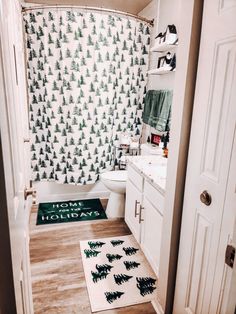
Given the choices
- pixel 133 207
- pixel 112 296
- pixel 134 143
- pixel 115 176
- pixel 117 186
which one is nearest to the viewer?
pixel 112 296

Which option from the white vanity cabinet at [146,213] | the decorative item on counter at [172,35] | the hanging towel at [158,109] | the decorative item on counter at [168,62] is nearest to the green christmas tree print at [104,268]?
the white vanity cabinet at [146,213]

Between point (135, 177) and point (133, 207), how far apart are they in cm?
32

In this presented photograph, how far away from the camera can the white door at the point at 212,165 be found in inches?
37.4

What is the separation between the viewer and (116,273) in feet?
6.43

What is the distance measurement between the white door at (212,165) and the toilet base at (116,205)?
60.3 inches

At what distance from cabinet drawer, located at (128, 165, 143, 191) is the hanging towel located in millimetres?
623

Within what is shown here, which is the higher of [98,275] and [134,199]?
[134,199]

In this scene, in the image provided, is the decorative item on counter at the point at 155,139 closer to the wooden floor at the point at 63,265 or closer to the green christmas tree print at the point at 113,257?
the wooden floor at the point at 63,265

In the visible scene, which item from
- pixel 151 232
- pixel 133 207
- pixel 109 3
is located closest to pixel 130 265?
pixel 151 232

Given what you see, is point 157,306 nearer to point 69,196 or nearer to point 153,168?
point 153,168

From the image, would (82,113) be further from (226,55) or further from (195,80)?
(226,55)

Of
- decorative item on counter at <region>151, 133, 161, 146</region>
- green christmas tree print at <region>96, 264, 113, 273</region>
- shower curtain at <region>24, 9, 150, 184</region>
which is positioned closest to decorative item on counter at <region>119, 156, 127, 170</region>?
shower curtain at <region>24, 9, 150, 184</region>

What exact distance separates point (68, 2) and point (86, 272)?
3.11 m

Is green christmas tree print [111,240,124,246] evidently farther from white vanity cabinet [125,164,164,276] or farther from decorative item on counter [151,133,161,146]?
decorative item on counter [151,133,161,146]
